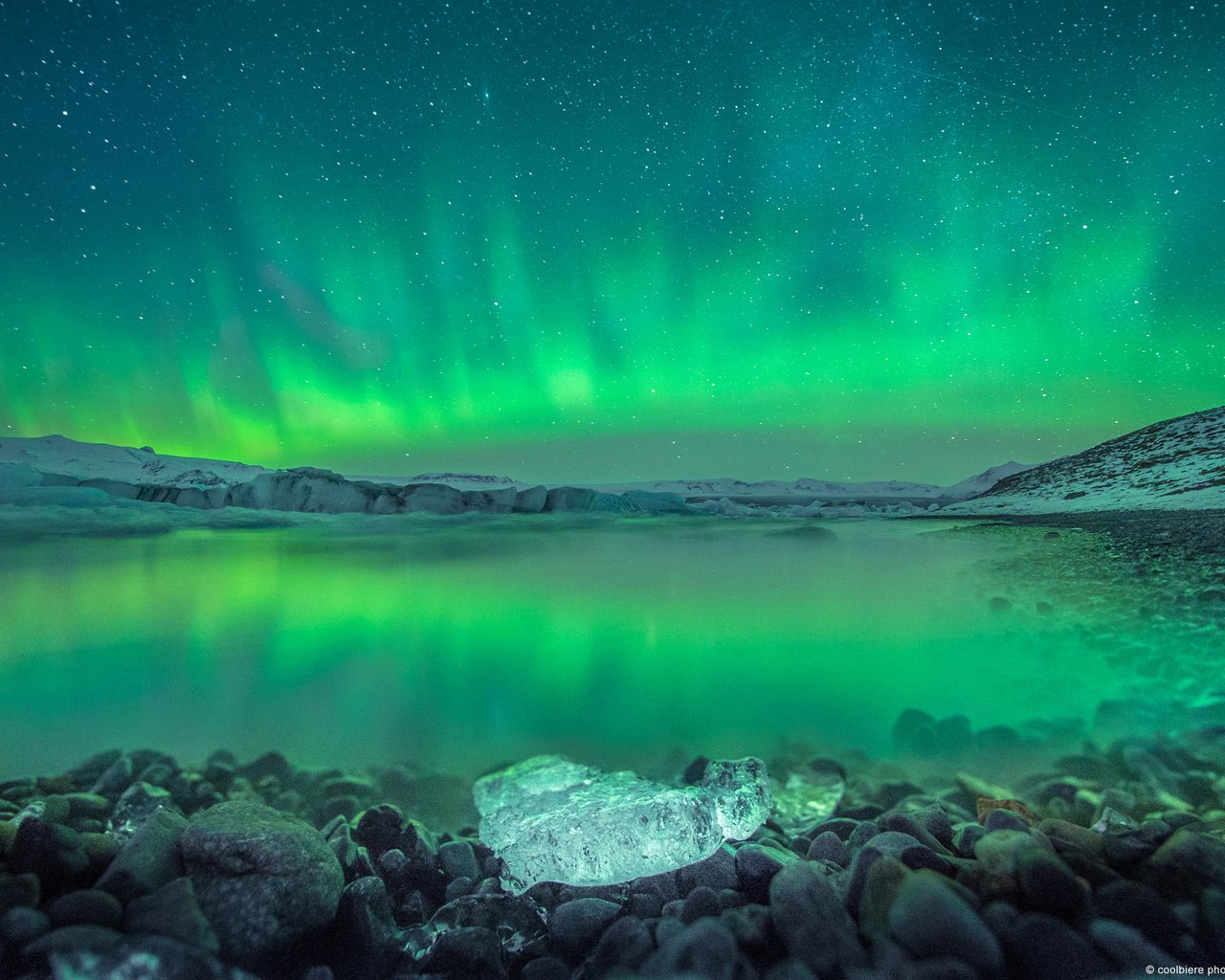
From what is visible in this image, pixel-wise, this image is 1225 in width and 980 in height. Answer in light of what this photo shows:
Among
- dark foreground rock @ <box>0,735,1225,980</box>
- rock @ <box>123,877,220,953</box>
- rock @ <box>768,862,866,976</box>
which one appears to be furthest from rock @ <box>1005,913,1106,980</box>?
rock @ <box>123,877,220,953</box>

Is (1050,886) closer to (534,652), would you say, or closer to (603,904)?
(603,904)

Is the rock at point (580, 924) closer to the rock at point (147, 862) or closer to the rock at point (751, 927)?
the rock at point (751, 927)

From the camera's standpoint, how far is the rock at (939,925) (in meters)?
1.44

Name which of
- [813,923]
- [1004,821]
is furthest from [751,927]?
[1004,821]

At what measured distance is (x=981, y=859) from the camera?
1.91 m

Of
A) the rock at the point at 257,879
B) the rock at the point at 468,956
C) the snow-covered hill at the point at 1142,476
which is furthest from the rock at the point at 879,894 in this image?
the snow-covered hill at the point at 1142,476

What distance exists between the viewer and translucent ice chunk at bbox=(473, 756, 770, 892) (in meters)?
2.37

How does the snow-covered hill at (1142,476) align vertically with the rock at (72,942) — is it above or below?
above

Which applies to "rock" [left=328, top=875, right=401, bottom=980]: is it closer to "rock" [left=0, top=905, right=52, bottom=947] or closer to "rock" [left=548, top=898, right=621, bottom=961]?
"rock" [left=548, top=898, right=621, bottom=961]

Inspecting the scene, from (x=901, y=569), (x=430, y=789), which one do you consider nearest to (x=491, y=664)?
(x=430, y=789)

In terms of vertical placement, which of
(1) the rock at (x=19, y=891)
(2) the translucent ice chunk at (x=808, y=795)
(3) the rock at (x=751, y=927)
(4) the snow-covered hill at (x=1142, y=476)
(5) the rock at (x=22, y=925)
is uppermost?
(4) the snow-covered hill at (x=1142, y=476)

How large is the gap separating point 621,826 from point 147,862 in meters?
1.88

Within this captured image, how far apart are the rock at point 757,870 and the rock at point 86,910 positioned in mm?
2289

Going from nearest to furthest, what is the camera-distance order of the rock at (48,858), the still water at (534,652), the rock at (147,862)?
the rock at (147,862) < the rock at (48,858) < the still water at (534,652)
